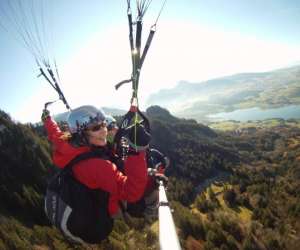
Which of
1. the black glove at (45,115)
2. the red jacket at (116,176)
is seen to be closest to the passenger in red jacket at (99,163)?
the red jacket at (116,176)

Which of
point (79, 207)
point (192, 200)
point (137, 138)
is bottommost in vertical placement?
point (192, 200)

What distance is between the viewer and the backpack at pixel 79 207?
3.49 meters

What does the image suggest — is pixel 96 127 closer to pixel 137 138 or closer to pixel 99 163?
pixel 99 163

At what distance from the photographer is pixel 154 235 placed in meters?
16.3

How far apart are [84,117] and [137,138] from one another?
103cm

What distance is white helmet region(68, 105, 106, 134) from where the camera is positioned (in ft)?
12.4

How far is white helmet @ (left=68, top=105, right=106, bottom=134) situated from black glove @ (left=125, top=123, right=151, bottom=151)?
781 mm

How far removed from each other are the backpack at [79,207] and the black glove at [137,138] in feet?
1.81

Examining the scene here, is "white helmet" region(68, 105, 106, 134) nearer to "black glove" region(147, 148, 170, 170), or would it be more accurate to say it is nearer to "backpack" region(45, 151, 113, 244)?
"backpack" region(45, 151, 113, 244)

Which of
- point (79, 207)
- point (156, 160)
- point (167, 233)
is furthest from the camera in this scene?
point (156, 160)

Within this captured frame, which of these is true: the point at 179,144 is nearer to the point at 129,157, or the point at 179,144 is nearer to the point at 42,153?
the point at 42,153

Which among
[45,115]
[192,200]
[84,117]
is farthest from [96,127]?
[192,200]

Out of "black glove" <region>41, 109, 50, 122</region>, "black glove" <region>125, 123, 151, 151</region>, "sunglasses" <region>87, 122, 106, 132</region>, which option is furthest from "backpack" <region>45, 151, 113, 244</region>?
"black glove" <region>41, 109, 50, 122</region>

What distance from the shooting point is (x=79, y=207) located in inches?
137
